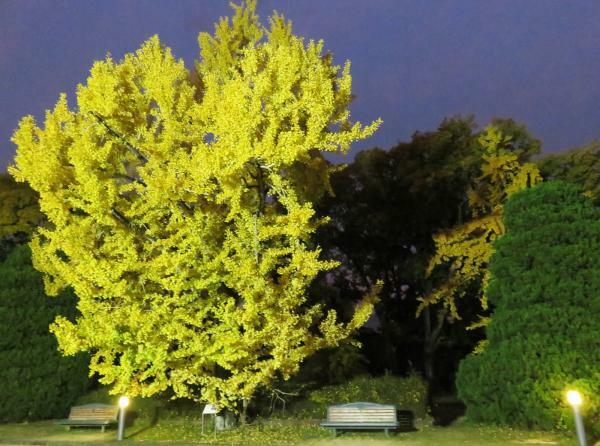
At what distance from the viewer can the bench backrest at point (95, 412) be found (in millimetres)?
11945

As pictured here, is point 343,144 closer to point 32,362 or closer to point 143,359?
point 143,359

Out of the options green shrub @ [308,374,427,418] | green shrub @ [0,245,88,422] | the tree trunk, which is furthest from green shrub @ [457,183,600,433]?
green shrub @ [0,245,88,422]

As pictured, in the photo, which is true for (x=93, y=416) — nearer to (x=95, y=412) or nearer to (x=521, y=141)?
(x=95, y=412)

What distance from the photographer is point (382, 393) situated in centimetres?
1224

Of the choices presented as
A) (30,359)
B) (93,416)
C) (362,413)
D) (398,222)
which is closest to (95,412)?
(93,416)

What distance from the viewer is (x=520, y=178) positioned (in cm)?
1627

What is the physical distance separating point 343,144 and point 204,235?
322 centimetres

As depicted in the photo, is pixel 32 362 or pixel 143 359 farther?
pixel 32 362

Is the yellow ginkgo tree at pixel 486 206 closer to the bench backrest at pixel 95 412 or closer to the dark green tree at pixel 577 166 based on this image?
the dark green tree at pixel 577 166

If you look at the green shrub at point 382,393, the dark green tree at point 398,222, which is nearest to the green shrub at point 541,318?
the green shrub at point 382,393

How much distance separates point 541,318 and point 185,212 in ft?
25.0

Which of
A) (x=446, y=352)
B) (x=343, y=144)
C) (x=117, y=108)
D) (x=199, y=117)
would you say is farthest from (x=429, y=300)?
(x=117, y=108)

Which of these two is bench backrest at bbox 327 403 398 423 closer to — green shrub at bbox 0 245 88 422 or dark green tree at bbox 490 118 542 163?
green shrub at bbox 0 245 88 422

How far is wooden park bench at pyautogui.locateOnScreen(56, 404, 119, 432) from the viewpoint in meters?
11.8
